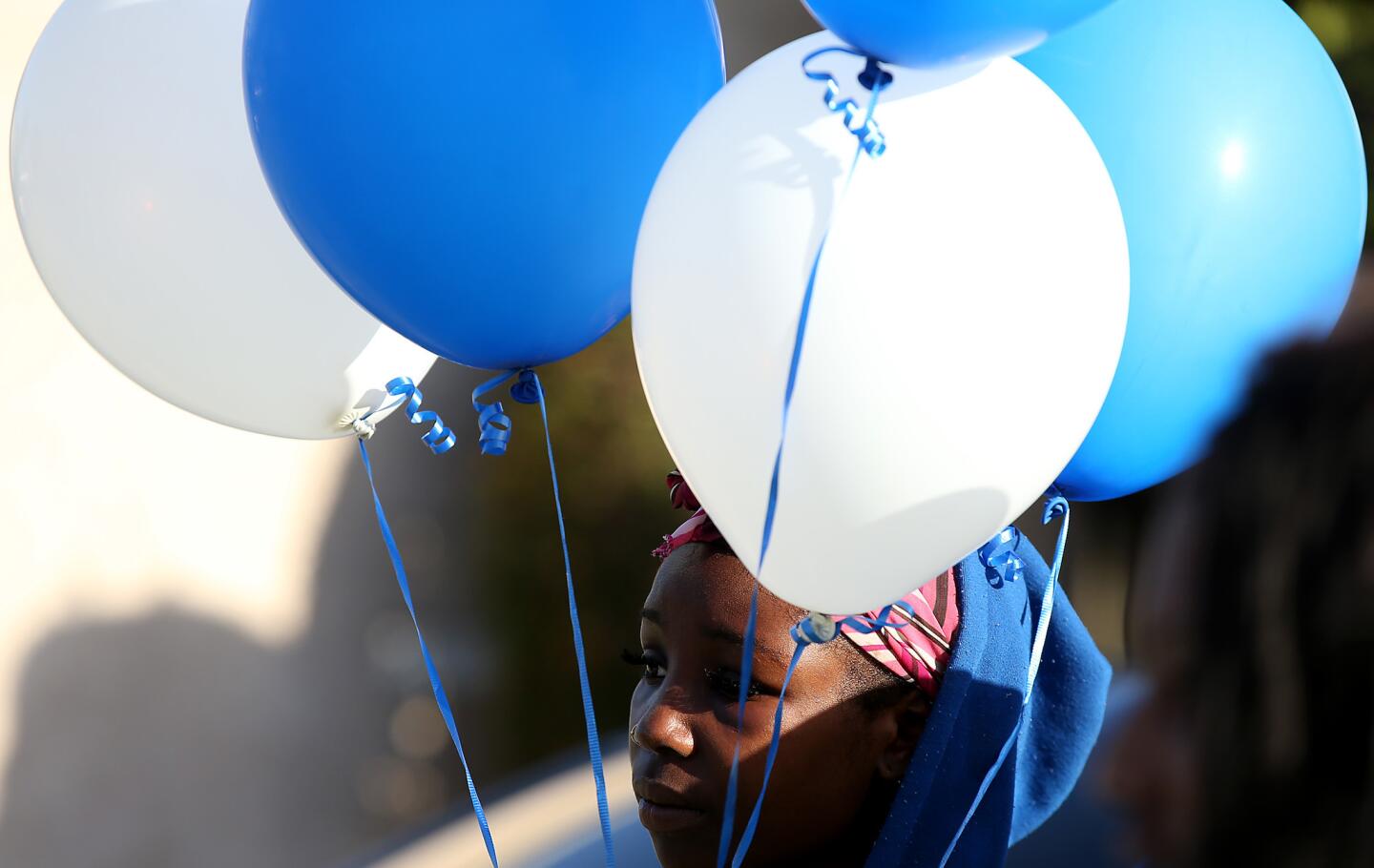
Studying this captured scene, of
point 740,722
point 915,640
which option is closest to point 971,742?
point 915,640

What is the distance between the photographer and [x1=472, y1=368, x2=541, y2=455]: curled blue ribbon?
1.25 meters

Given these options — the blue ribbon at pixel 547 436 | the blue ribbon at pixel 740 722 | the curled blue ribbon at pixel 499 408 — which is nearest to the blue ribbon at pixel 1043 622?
the blue ribbon at pixel 740 722

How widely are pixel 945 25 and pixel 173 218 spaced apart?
2.56ft

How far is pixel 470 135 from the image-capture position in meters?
1.11

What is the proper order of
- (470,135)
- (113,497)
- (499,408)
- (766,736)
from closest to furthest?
(470,135) < (499,408) < (766,736) < (113,497)

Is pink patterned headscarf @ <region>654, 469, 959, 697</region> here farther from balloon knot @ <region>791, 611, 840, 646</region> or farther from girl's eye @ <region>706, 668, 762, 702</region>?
balloon knot @ <region>791, 611, 840, 646</region>

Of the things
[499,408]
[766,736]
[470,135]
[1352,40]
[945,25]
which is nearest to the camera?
[945,25]

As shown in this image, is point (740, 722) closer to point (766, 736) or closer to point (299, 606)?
point (766, 736)

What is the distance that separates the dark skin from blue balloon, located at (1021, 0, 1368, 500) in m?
0.40

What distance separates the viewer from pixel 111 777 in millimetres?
2801

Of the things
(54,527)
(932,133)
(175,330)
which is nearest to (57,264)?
(175,330)

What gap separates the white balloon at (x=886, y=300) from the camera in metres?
0.93

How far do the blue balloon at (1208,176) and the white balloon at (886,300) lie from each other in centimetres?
14

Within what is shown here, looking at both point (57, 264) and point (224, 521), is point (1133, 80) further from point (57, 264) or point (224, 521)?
point (224, 521)
